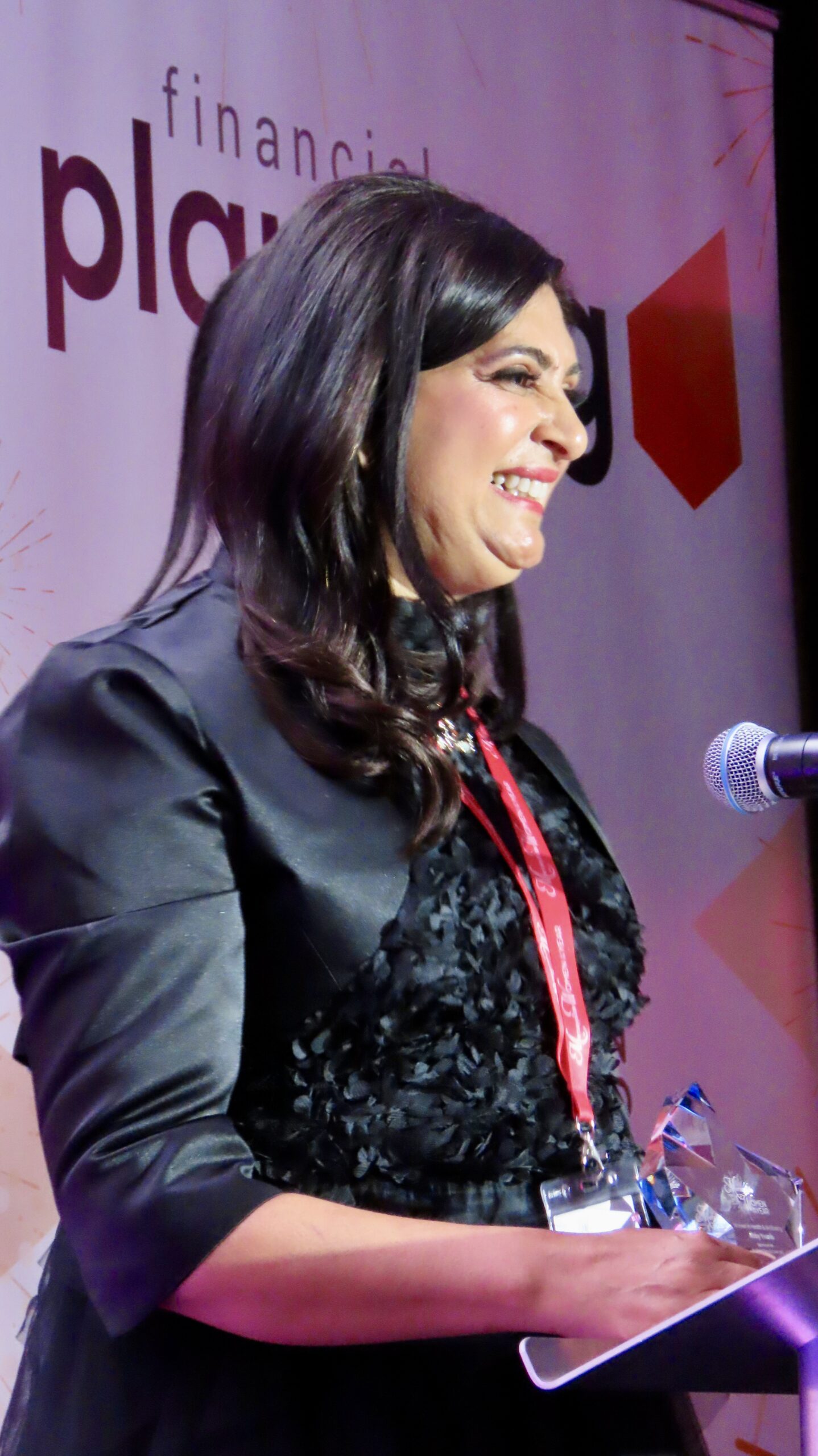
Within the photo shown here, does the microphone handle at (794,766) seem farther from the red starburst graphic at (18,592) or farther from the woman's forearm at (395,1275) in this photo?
the red starburst graphic at (18,592)

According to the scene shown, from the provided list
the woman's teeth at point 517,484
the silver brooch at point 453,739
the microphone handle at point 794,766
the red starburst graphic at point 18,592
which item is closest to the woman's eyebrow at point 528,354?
the woman's teeth at point 517,484

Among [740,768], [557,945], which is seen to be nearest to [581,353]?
[557,945]

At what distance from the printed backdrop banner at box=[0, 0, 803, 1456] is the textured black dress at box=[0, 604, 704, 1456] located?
1088 millimetres

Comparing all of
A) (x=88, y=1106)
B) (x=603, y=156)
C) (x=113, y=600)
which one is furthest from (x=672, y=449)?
(x=88, y=1106)

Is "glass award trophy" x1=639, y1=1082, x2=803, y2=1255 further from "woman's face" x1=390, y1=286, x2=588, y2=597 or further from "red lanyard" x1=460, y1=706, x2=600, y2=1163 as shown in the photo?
"woman's face" x1=390, y1=286, x2=588, y2=597

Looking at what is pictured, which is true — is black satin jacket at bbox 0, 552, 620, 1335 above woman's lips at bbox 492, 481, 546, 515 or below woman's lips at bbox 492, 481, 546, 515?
below

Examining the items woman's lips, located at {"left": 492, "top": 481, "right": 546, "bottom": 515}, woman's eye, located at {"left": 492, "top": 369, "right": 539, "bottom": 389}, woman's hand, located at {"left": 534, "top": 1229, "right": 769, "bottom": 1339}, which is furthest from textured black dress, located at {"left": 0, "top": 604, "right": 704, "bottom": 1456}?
woman's eye, located at {"left": 492, "top": 369, "right": 539, "bottom": 389}

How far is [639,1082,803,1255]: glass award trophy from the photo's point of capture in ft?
3.79

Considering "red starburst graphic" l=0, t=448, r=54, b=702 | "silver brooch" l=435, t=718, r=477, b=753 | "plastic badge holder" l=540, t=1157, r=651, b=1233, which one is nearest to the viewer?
"plastic badge holder" l=540, t=1157, r=651, b=1233

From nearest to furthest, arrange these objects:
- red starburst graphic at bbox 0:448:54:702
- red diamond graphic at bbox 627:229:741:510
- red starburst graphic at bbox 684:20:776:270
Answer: red starburst graphic at bbox 0:448:54:702 → red diamond graphic at bbox 627:229:741:510 → red starburst graphic at bbox 684:20:776:270

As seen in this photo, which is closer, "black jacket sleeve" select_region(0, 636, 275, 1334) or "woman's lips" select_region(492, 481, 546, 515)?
"black jacket sleeve" select_region(0, 636, 275, 1334)

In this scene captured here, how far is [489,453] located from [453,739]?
0.95 feet

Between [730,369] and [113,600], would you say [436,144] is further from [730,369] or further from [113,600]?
[113,600]

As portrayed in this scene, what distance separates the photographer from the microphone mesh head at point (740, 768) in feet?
→ 3.68
